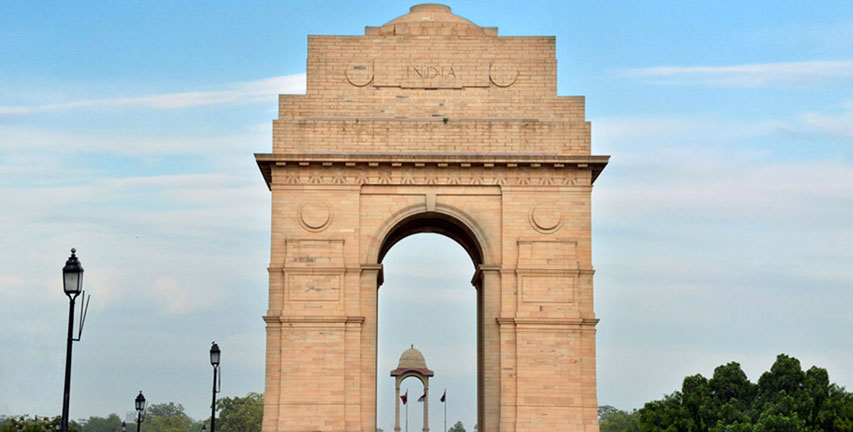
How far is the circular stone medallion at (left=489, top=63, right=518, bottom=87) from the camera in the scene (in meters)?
37.3

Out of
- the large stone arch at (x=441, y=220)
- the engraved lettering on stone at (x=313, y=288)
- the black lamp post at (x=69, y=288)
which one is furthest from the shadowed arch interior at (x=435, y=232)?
the black lamp post at (x=69, y=288)

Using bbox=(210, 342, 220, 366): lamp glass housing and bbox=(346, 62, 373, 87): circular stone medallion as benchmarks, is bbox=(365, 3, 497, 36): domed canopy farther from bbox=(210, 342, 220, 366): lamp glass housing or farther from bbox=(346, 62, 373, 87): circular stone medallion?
bbox=(210, 342, 220, 366): lamp glass housing

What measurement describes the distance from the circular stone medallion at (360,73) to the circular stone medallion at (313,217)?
171 inches

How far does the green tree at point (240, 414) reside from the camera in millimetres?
110938

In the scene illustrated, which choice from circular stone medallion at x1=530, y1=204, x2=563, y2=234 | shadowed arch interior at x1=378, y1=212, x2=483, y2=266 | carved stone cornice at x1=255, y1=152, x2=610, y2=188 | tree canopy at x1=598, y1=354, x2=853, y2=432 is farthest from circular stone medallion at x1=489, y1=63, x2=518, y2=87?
tree canopy at x1=598, y1=354, x2=853, y2=432

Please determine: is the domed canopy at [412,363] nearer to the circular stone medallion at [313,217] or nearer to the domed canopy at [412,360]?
the domed canopy at [412,360]

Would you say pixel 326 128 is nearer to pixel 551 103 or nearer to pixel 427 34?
pixel 427 34

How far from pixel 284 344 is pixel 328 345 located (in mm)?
1336

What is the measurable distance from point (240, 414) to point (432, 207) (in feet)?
265

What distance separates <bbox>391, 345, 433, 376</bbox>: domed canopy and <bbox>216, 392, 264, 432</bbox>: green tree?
45.8 metres

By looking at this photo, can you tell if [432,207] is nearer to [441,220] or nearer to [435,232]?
[441,220]

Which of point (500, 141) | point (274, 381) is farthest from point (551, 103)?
point (274, 381)

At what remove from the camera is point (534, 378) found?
115 feet

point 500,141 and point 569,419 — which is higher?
point 500,141
